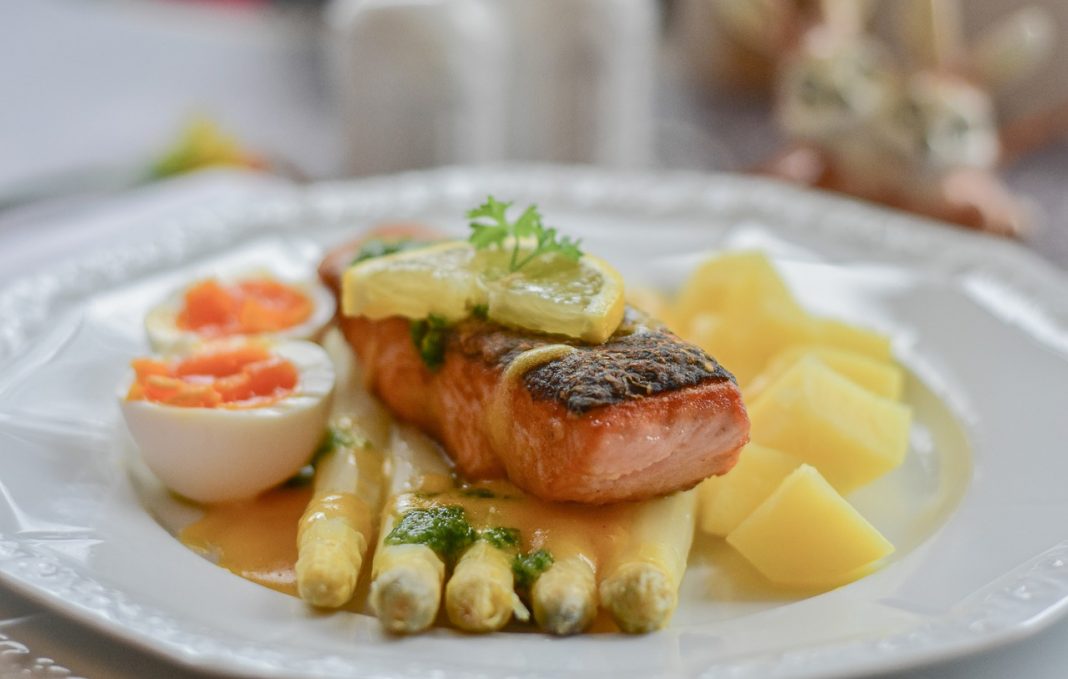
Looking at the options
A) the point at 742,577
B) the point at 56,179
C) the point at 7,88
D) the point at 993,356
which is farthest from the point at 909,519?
the point at 7,88

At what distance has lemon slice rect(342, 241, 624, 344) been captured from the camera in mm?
3489

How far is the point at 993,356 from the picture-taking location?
14.3ft

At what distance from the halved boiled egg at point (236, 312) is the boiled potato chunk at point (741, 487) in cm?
173

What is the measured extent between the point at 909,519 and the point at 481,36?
427cm

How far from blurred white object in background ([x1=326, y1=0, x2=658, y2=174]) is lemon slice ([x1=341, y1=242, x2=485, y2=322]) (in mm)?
3066

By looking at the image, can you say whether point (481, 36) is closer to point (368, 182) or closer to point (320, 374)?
point (368, 182)

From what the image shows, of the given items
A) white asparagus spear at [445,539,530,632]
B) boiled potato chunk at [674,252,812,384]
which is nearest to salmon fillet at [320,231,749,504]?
white asparagus spear at [445,539,530,632]

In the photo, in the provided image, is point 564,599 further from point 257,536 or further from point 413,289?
point 413,289

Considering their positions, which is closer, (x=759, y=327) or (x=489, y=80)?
(x=759, y=327)

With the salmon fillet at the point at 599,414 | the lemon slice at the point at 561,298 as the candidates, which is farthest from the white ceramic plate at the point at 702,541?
the lemon slice at the point at 561,298

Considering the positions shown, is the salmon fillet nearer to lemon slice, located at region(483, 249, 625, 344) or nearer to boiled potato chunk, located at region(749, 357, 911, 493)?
lemon slice, located at region(483, 249, 625, 344)

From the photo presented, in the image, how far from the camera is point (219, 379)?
12.0 feet

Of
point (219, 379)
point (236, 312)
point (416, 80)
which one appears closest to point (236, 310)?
point (236, 312)

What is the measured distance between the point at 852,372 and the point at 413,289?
5.70 feet
